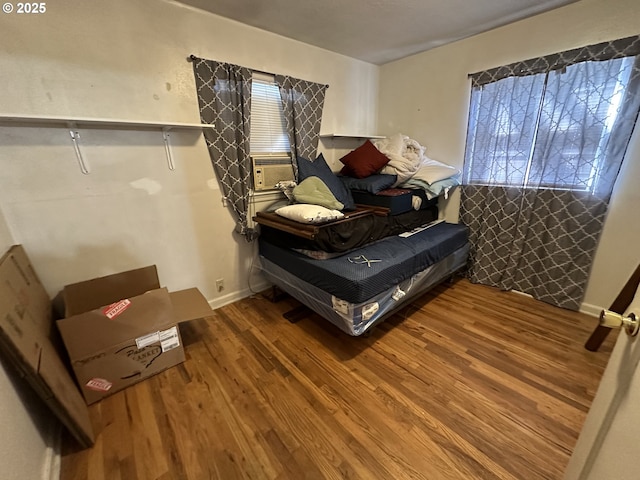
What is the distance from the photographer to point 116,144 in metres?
1.72

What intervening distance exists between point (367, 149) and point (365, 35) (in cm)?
97

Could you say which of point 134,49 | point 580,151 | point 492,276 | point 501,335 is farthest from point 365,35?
point 501,335

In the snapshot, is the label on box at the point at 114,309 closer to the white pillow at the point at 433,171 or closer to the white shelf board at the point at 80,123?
the white shelf board at the point at 80,123

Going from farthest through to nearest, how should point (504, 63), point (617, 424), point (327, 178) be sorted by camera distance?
point (327, 178), point (504, 63), point (617, 424)

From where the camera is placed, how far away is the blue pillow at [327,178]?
242cm

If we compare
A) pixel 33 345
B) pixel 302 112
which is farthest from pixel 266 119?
pixel 33 345

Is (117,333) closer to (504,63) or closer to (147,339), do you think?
(147,339)

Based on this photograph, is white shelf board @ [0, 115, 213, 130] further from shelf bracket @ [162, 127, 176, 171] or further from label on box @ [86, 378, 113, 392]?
label on box @ [86, 378, 113, 392]

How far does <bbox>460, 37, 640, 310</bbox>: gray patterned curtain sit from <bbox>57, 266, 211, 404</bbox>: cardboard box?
8.82 feet

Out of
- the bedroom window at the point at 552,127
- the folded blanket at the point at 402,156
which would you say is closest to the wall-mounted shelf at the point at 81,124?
the folded blanket at the point at 402,156

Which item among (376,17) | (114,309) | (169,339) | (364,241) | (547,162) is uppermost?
(376,17)

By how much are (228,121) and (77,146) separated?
98 centimetres

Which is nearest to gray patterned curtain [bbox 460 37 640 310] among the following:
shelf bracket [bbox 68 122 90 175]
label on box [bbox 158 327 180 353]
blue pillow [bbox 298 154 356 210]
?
blue pillow [bbox 298 154 356 210]

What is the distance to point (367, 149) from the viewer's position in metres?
2.66
